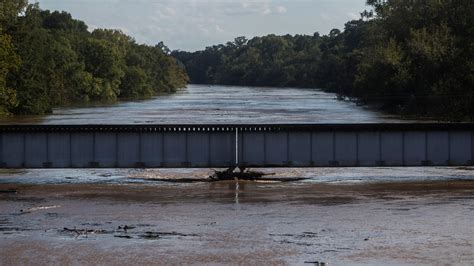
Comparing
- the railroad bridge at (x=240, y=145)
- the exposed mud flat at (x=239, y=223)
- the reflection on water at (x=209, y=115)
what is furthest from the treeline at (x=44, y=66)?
the exposed mud flat at (x=239, y=223)

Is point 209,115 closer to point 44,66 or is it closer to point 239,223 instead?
point 44,66

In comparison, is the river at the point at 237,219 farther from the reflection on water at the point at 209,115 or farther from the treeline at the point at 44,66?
the reflection on water at the point at 209,115

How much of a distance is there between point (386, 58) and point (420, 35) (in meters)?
8.11

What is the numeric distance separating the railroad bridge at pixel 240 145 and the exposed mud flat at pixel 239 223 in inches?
72.6

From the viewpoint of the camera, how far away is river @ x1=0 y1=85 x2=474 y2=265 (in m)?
27.6

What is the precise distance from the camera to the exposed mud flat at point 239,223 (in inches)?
1083

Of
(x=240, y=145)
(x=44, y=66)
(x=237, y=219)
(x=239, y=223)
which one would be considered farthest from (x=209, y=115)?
(x=239, y=223)

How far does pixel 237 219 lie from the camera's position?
3522 centimetres

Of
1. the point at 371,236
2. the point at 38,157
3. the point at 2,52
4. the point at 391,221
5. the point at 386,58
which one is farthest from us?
the point at 386,58

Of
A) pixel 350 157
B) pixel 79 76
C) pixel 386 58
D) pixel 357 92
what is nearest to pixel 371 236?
pixel 350 157

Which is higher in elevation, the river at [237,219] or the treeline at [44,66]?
the treeline at [44,66]

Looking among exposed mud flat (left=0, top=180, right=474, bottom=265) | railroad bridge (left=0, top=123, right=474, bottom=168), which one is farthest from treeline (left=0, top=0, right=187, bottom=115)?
exposed mud flat (left=0, top=180, right=474, bottom=265)

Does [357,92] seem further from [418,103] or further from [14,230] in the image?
[14,230]

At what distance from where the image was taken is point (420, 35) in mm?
120750
